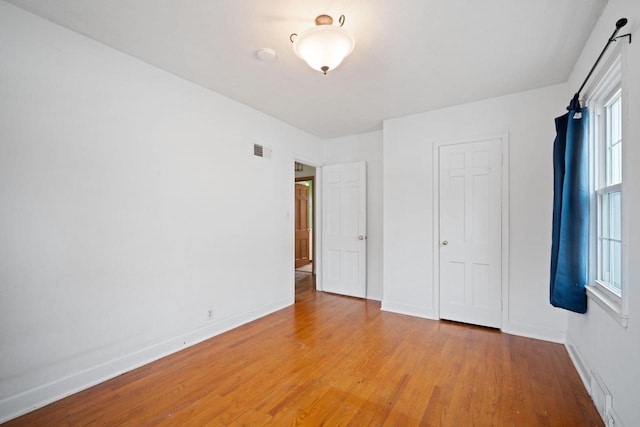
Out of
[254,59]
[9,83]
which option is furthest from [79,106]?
[254,59]

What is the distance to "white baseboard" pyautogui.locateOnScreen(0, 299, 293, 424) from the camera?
1823 millimetres

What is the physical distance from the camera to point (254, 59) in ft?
8.10

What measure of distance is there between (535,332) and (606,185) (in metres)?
1.75

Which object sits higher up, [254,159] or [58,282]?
[254,159]

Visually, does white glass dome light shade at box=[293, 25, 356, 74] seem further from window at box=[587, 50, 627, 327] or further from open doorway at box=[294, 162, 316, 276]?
open doorway at box=[294, 162, 316, 276]

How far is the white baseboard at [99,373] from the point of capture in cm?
182

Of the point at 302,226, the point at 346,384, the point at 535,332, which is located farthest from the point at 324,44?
the point at 302,226

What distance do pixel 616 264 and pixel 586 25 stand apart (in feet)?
5.53

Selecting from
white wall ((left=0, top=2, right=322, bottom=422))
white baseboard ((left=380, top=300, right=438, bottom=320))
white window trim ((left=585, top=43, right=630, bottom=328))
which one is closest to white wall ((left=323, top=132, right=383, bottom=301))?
white baseboard ((left=380, top=300, right=438, bottom=320))

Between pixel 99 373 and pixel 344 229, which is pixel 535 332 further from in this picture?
pixel 99 373

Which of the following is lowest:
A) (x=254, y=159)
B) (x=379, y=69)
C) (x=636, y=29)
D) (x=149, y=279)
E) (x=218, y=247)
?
(x=149, y=279)

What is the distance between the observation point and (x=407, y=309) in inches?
147

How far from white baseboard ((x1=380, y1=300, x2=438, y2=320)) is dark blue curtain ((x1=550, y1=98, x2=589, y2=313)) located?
1.52m

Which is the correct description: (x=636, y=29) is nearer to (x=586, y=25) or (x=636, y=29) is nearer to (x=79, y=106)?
(x=586, y=25)
